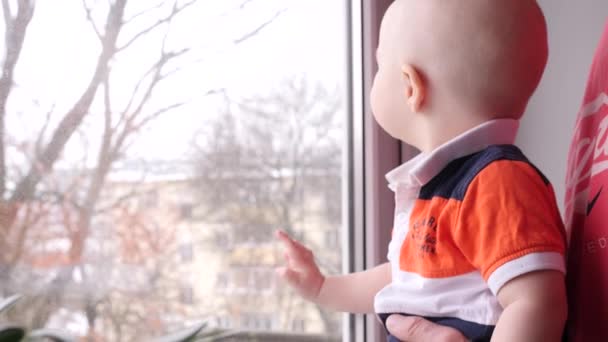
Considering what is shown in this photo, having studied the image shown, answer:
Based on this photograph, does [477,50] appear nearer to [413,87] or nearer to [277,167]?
[413,87]

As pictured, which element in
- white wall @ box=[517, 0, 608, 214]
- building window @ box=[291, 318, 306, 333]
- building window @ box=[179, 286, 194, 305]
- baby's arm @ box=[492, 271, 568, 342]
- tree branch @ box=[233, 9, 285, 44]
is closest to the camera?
baby's arm @ box=[492, 271, 568, 342]

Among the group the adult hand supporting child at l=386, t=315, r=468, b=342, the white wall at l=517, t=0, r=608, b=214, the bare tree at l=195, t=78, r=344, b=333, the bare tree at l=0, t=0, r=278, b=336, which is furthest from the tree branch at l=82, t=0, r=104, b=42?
the white wall at l=517, t=0, r=608, b=214

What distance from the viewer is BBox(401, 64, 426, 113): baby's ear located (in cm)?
75

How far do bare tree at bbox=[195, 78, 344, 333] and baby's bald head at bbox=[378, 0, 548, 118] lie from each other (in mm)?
311

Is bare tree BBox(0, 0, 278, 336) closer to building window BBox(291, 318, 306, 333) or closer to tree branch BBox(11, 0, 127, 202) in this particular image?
tree branch BBox(11, 0, 127, 202)

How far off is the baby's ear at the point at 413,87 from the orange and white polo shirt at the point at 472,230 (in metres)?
0.06

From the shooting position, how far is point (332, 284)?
93 cm

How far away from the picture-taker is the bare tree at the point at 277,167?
95 centimetres

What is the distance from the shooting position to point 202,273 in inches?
Answer: 35.9

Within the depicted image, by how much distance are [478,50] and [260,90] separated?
399 mm

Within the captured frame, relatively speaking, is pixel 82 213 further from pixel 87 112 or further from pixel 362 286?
pixel 362 286

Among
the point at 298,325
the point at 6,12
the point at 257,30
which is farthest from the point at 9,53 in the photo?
the point at 298,325

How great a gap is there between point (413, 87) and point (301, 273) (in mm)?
310

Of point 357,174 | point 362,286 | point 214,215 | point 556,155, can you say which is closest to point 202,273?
point 214,215
